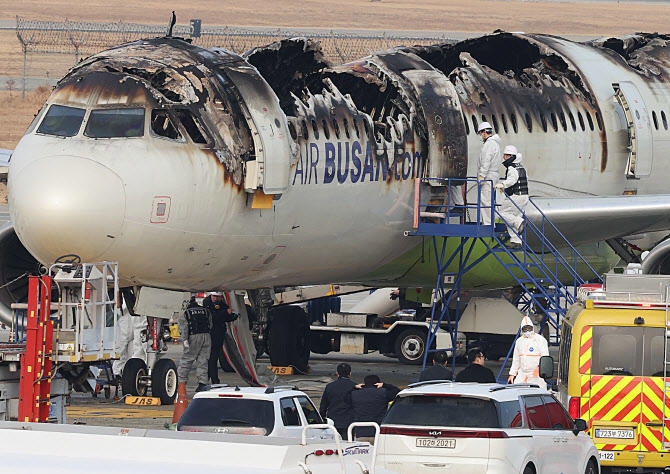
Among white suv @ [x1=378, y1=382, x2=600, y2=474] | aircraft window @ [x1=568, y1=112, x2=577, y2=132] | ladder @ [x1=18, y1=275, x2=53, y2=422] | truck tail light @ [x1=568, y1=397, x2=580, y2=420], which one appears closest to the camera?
white suv @ [x1=378, y1=382, x2=600, y2=474]

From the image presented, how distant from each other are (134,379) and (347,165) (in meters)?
4.57

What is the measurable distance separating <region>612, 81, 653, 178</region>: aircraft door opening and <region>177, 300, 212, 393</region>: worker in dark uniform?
8516 mm

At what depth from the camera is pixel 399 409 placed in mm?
14555

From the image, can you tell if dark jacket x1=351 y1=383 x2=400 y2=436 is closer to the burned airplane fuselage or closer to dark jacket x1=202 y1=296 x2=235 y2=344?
the burned airplane fuselage

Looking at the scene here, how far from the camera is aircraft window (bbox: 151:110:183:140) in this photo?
62.8ft

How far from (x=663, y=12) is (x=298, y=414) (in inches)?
4331

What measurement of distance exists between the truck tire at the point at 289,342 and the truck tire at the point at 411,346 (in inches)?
104

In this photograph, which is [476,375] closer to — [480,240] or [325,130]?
[325,130]

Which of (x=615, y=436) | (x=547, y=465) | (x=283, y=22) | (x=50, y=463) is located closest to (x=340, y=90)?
(x=615, y=436)

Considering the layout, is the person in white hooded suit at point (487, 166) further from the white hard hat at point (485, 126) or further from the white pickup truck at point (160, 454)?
the white pickup truck at point (160, 454)

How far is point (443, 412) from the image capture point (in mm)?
14297

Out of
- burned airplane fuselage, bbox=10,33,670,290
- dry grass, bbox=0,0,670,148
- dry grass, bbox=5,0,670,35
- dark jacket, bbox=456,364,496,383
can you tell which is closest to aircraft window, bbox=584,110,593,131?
burned airplane fuselage, bbox=10,33,670,290

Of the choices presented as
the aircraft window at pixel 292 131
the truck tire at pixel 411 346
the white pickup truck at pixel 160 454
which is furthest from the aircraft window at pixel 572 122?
the white pickup truck at pixel 160 454

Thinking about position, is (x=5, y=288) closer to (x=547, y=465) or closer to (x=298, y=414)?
(x=298, y=414)
